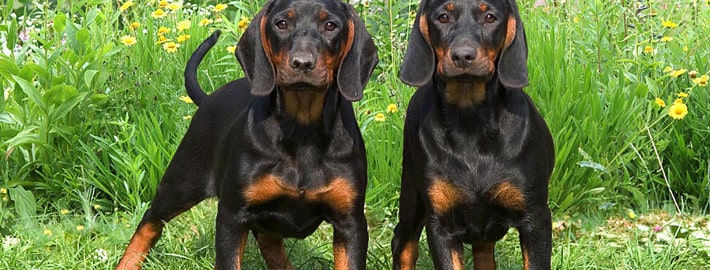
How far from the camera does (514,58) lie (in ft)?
16.0

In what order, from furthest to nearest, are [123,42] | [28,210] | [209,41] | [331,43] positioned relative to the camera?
[123,42]
[28,210]
[209,41]
[331,43]

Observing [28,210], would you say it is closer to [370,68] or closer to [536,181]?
[370,68]

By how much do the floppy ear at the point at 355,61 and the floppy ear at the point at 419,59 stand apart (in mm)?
149

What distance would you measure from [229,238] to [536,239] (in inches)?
46.9

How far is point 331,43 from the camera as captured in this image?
4.94 meters

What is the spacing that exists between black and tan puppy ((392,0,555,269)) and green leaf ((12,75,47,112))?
86.8 inches

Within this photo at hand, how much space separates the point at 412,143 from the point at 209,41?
1209 mm

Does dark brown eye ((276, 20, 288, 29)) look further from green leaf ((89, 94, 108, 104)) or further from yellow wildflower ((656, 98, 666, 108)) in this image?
yellow wildflower ((656, 98, 666, 108))

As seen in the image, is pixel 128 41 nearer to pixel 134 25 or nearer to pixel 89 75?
pixel 134 25

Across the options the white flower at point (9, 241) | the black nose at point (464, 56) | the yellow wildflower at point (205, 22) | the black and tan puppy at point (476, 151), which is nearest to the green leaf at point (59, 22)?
the yellow wildflower at point (205, 22)

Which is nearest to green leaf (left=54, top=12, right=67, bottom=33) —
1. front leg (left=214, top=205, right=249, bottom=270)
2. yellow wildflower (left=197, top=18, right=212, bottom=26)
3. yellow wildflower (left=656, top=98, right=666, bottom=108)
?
yellow wildflower (left=197, top=18, right=212, bottom=26)

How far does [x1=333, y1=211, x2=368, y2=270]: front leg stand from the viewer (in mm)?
5129

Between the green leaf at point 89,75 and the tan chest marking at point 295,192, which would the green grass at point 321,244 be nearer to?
the green leaf at point 89,75

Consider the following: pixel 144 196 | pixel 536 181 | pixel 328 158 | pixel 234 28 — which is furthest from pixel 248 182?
pixel 234 28
